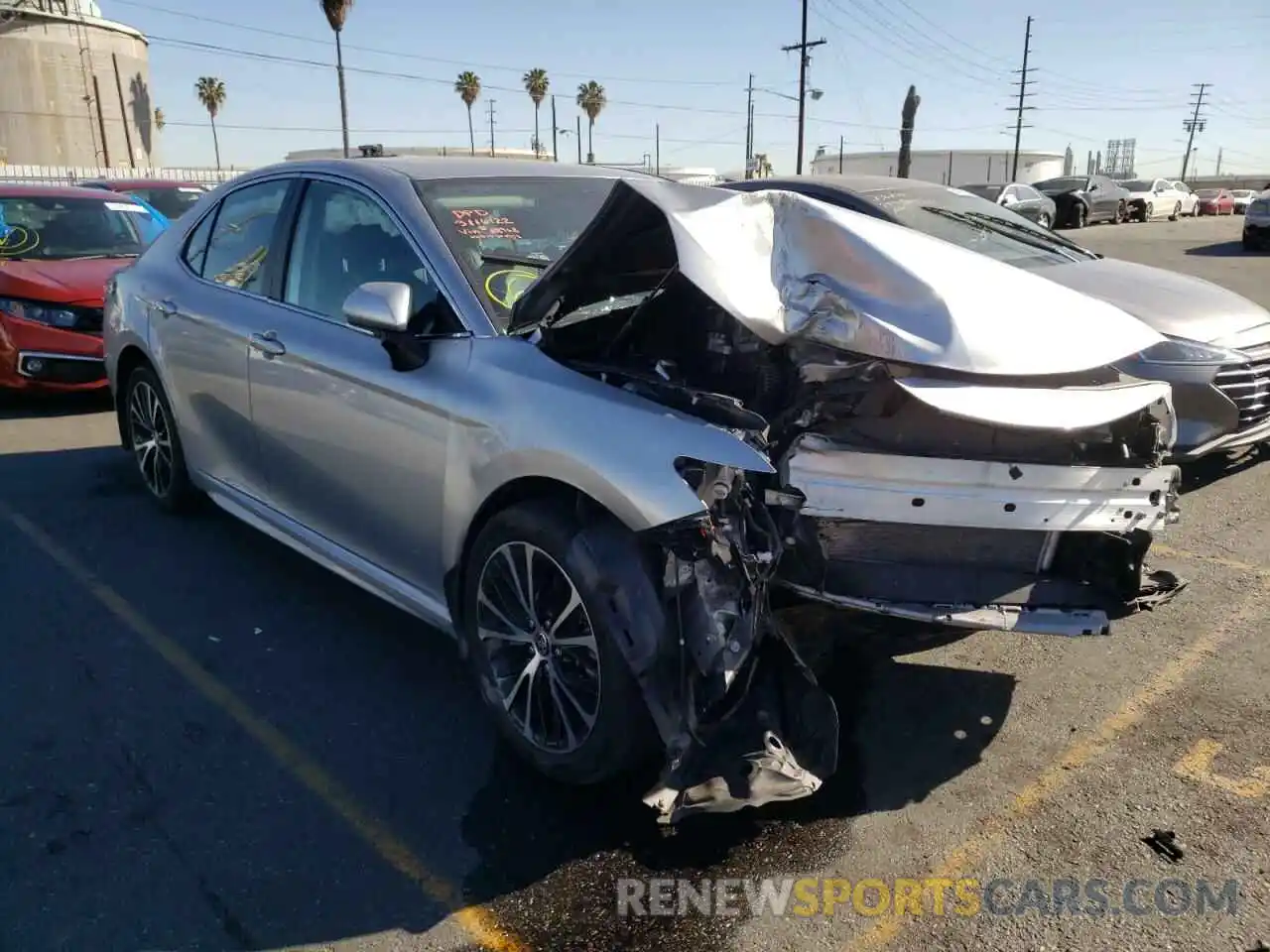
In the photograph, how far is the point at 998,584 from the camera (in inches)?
112

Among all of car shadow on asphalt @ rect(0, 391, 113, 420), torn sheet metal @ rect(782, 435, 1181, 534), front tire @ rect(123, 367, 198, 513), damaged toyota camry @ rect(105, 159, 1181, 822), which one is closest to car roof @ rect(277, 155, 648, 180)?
damaged toyota camry @ rect(105, 159, 1181, 822)

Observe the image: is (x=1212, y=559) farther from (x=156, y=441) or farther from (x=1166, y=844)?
(x=156, y=441)

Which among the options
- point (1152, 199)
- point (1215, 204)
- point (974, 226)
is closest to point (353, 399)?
→ point (974, 226)

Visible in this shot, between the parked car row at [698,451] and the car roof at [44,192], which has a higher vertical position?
the car roof at [44,192]

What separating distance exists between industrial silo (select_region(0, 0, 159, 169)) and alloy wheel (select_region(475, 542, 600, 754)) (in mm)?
54202

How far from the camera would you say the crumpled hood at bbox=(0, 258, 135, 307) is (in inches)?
300

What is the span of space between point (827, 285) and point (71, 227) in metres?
8.29

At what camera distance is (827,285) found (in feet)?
9.20

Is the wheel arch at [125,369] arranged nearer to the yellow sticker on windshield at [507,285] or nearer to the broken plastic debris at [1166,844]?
the yellow sticker on windshield at [507,285]

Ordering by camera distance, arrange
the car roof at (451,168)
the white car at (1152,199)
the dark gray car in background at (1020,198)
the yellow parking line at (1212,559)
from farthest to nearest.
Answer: the white car at (1152,199)
the dark gray car in background at (1020,198)
the yellow parking line at (1212,559)
the car roof at (451,168)

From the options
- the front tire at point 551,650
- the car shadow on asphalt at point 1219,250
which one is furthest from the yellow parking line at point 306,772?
the car shadow on asphalt at point 1219,250

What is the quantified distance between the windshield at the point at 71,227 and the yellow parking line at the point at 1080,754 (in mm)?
8070

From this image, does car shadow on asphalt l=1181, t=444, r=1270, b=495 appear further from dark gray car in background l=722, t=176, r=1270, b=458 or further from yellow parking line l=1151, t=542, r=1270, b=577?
yellow parking line l=1151, t=542, r=1270, b=577

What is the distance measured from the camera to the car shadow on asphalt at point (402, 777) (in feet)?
8.23
